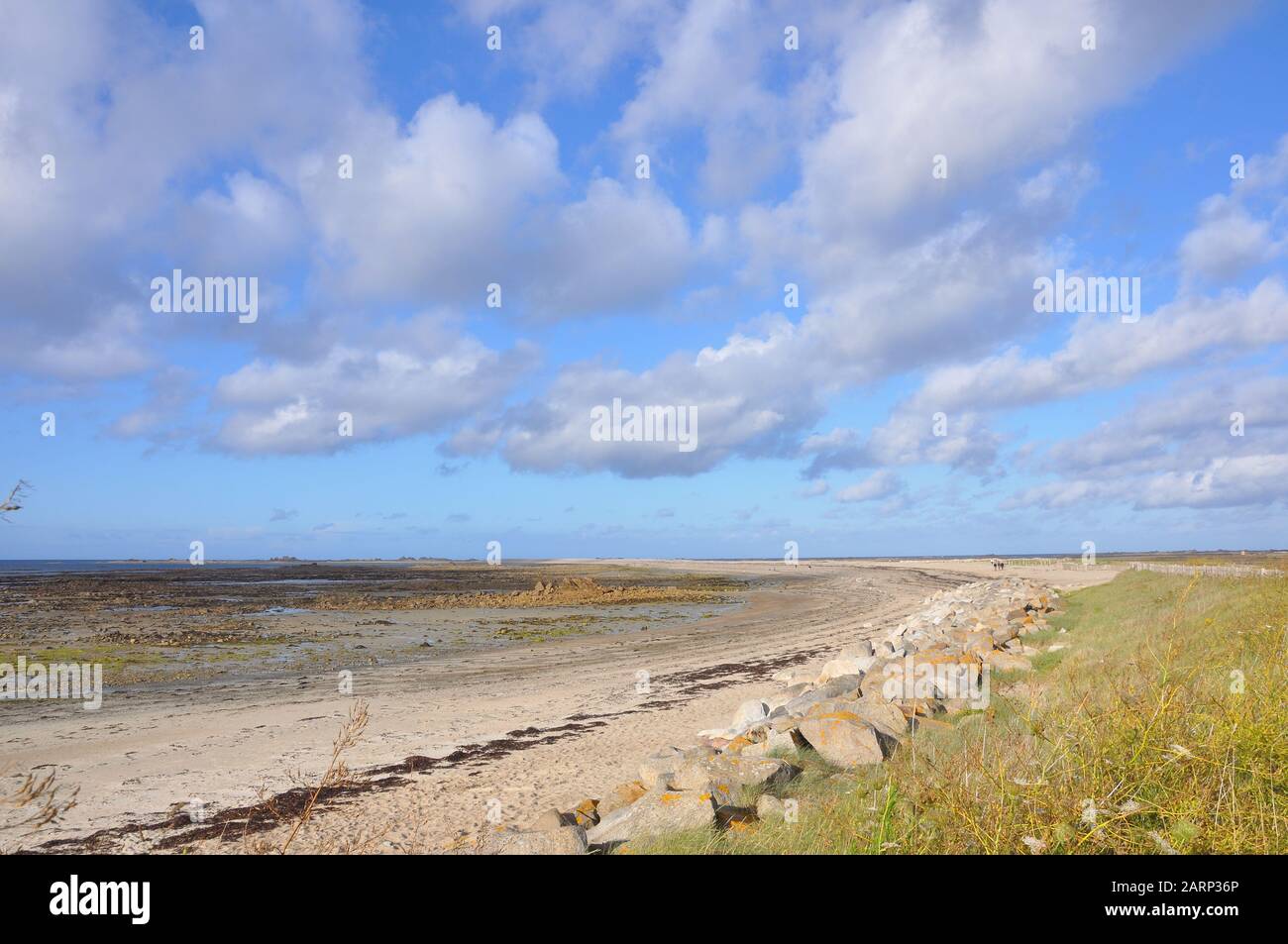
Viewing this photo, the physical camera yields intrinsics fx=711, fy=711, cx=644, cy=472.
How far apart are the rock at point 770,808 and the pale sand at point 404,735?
2.83 metres

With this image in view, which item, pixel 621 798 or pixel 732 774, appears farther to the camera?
pixel 621 798

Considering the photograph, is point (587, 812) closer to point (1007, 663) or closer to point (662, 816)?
point (662, 816)

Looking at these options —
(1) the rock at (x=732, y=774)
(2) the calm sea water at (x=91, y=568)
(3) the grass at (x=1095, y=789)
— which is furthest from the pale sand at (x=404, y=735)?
(2) the calm sea water at (x=91, y=568)

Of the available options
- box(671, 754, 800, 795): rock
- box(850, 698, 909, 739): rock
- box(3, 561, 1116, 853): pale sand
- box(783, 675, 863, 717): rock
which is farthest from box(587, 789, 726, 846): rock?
box(783, 675, 863, 717): rock

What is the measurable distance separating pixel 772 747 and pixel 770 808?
6.56 ft

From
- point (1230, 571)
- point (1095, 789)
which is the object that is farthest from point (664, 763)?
point (1230, 571)

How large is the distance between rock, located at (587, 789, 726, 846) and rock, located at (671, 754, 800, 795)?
0.42 meters

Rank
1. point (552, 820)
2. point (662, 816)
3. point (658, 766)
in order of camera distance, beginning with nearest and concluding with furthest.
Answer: point (662, 816)
point (552, 820)
point (658, 766)

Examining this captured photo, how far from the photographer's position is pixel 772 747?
25.7 ft

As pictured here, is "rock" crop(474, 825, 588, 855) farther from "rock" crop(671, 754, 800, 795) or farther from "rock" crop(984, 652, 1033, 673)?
"rock" crop(984, 652, 1033, 673)
